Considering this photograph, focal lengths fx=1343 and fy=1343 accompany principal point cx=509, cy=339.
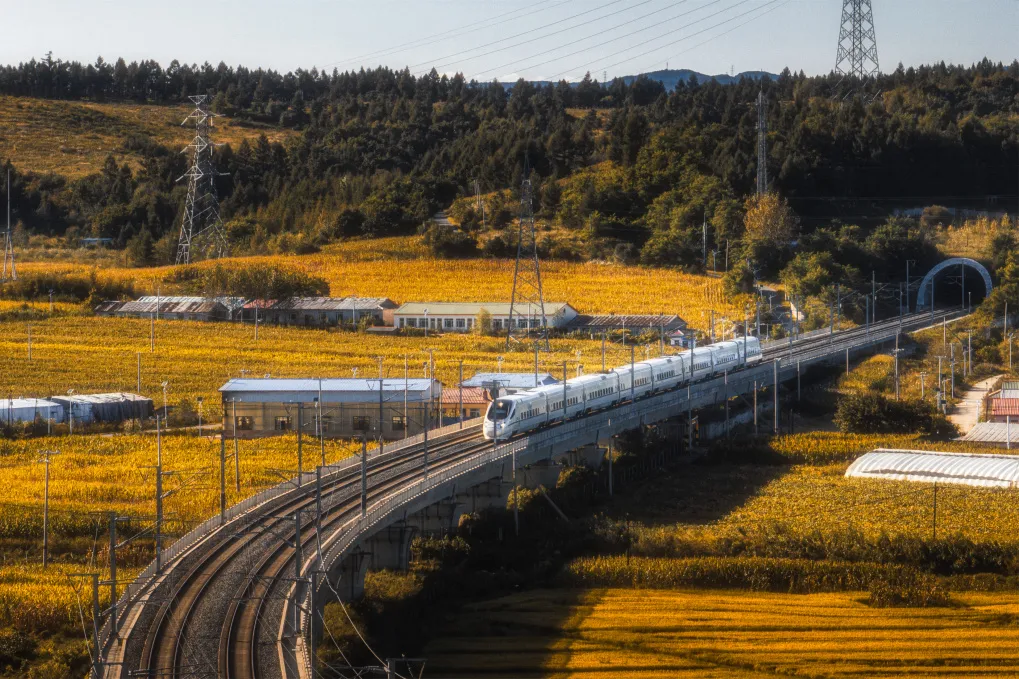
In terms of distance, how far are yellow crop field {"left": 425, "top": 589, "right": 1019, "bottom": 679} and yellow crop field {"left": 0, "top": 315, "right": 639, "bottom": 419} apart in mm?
28047

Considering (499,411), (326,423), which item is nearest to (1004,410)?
(499,411)

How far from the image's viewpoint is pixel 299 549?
2614 cm

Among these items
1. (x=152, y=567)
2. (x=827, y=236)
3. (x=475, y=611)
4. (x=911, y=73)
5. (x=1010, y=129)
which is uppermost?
(x=911, y=73)

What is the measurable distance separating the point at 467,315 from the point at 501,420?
130 ft

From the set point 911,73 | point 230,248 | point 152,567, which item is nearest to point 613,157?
point 230,248

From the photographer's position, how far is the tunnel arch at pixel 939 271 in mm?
94125

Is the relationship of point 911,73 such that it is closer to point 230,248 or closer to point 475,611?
point 230,248

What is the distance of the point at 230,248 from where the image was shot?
11644cm

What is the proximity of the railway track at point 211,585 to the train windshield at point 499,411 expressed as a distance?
5830 mm

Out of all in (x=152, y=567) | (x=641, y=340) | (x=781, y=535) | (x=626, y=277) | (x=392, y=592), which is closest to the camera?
(x=152, y=567)

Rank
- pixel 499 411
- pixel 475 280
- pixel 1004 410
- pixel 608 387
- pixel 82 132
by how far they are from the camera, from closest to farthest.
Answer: pixel 499 411
pixel 608 387
pixel 1004 410
pixel 475 280
pixel 82 132

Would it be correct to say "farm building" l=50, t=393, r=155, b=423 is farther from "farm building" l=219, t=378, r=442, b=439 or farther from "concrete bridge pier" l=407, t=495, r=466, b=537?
"concrete bridge pier" l=407, t=495, r=466, b=537

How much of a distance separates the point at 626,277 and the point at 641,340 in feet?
68.2

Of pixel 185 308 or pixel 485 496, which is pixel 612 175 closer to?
pixel 185 308
